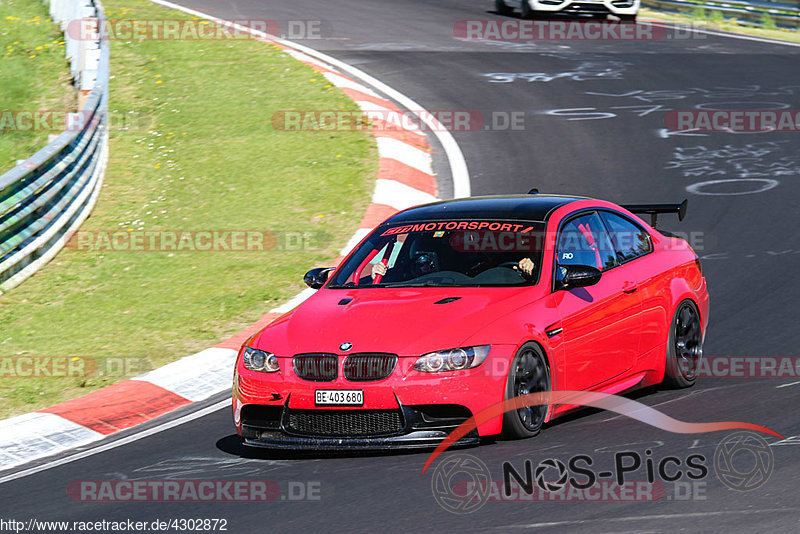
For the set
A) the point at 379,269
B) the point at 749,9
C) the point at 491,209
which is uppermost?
the point at 749,9

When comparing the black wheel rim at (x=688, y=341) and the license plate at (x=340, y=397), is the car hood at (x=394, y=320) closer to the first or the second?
the license plate at (x=340, y=397)

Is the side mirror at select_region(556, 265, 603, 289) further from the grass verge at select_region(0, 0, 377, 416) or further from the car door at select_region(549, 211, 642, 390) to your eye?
the grass verge at select_region(0, 0, 377, 416)

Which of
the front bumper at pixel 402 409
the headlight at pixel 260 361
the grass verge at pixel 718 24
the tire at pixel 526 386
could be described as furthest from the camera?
the grass verge at pixel 718 24

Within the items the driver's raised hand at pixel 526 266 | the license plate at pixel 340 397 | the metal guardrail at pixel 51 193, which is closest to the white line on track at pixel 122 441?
the license plate at pixel 340 397

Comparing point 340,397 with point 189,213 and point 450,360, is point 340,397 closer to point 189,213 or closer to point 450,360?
point 450,360

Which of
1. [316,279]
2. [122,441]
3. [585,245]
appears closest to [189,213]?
[316,279]

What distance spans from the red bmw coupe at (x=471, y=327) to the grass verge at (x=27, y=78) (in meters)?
10.2

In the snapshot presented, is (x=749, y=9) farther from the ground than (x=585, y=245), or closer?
farther from the ground

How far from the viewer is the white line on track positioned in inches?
290

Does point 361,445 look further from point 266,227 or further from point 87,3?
point 87,3

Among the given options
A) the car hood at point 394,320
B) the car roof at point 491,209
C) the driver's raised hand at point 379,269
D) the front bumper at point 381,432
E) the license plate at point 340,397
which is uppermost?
the car roof at point 491,209

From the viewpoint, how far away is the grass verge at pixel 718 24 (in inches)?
972

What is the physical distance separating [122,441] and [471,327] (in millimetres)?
2649

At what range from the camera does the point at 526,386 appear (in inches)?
270
